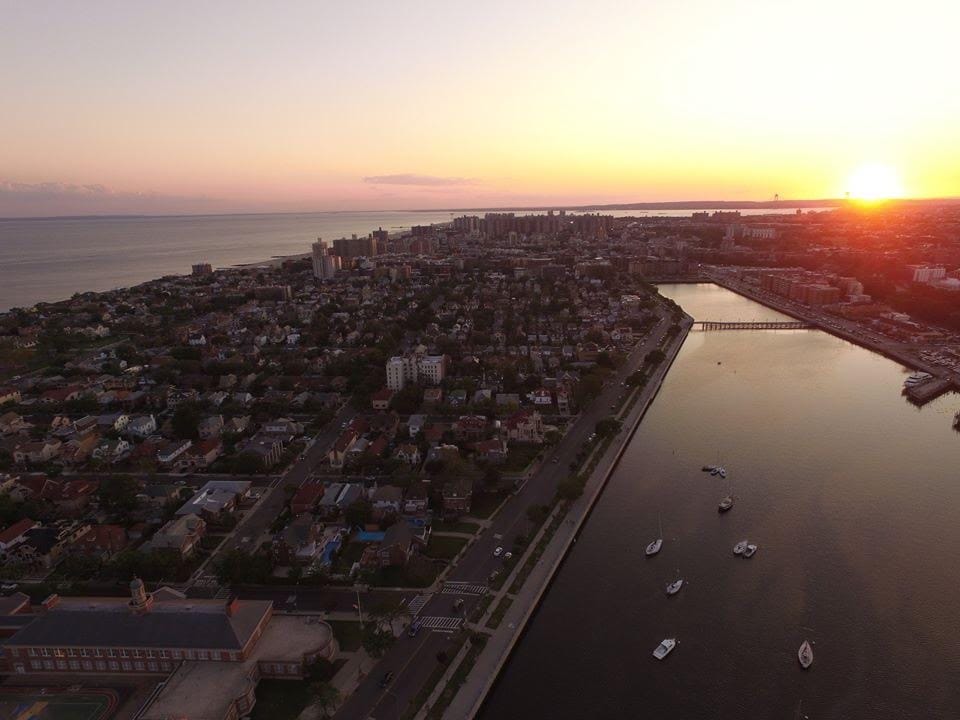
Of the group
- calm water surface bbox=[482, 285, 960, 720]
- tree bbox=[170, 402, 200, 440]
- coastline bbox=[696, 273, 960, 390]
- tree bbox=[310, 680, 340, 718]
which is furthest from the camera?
coastline bbox=[696, 273, 960, 390]

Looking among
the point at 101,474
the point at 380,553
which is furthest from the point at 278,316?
the point at 380,553

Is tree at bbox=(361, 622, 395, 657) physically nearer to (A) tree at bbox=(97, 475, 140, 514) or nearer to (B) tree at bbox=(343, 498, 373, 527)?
(B) tree at bbox=(343, 498, 373, 527)

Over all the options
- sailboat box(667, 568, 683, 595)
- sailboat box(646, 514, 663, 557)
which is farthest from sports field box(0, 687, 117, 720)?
sailboat box(646, 514, 663, 557)

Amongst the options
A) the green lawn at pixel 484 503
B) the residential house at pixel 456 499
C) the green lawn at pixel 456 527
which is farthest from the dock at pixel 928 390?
the green lawn at pixel 456 527

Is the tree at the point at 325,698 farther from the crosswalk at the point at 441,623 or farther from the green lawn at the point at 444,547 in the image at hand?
the green lawn at the point at 444,547

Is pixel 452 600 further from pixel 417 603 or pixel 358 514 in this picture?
pixel 358 514

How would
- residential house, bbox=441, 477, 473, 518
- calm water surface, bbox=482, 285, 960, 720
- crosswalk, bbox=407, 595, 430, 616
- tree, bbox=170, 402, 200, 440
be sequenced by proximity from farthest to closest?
tree, bbox=170, 402, 200, 440 < residential house, bbox=441, 477, 473, 518 < crosswalk, bbox=407, 595, 430, 616 < calm water surface, bbox=482, 285, 960, 720
